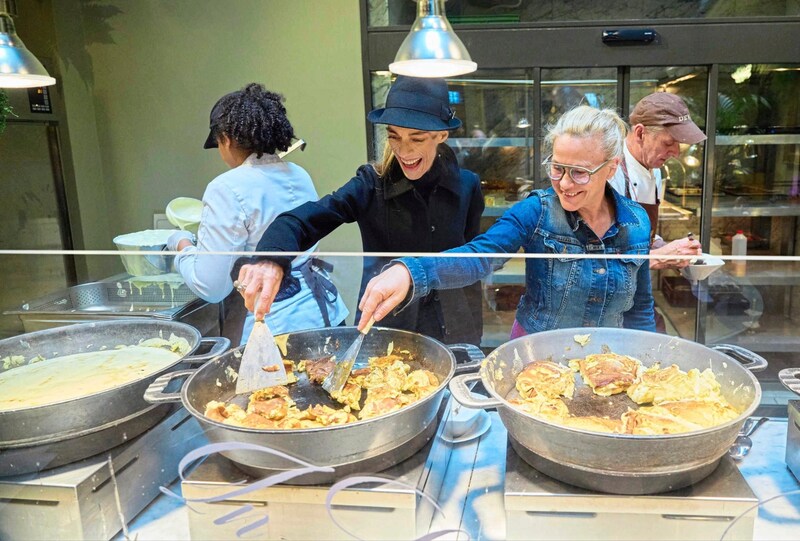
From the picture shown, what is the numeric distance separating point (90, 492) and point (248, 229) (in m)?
0.74

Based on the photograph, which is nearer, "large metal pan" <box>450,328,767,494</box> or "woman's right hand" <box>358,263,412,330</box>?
"large metal pan" <box>450,328,767,494</box>

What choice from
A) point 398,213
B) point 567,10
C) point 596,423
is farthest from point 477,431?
point 567,10

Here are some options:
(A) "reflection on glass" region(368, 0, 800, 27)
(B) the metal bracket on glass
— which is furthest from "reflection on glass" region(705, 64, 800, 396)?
(B) the metal bracket on glass

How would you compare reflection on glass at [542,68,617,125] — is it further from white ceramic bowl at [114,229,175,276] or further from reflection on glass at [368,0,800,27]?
white ceramic bowl at [114,229,175,276]

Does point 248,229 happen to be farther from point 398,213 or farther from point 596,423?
point 596,423

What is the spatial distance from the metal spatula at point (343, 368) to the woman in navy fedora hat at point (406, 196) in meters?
0.27

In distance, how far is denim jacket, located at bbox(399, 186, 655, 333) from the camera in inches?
48.6

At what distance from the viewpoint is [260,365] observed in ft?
3.90

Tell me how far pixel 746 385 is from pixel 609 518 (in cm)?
37

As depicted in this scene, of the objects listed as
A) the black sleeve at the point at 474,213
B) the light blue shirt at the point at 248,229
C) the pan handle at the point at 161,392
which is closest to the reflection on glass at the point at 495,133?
the black sleeve at the point at 474,213

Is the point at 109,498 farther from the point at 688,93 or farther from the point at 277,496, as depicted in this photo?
the point at 688,93

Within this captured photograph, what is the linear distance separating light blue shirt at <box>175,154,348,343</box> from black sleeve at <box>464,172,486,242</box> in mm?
428

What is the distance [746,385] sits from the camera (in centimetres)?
102

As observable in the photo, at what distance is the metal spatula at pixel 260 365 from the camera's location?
46.1 inches
